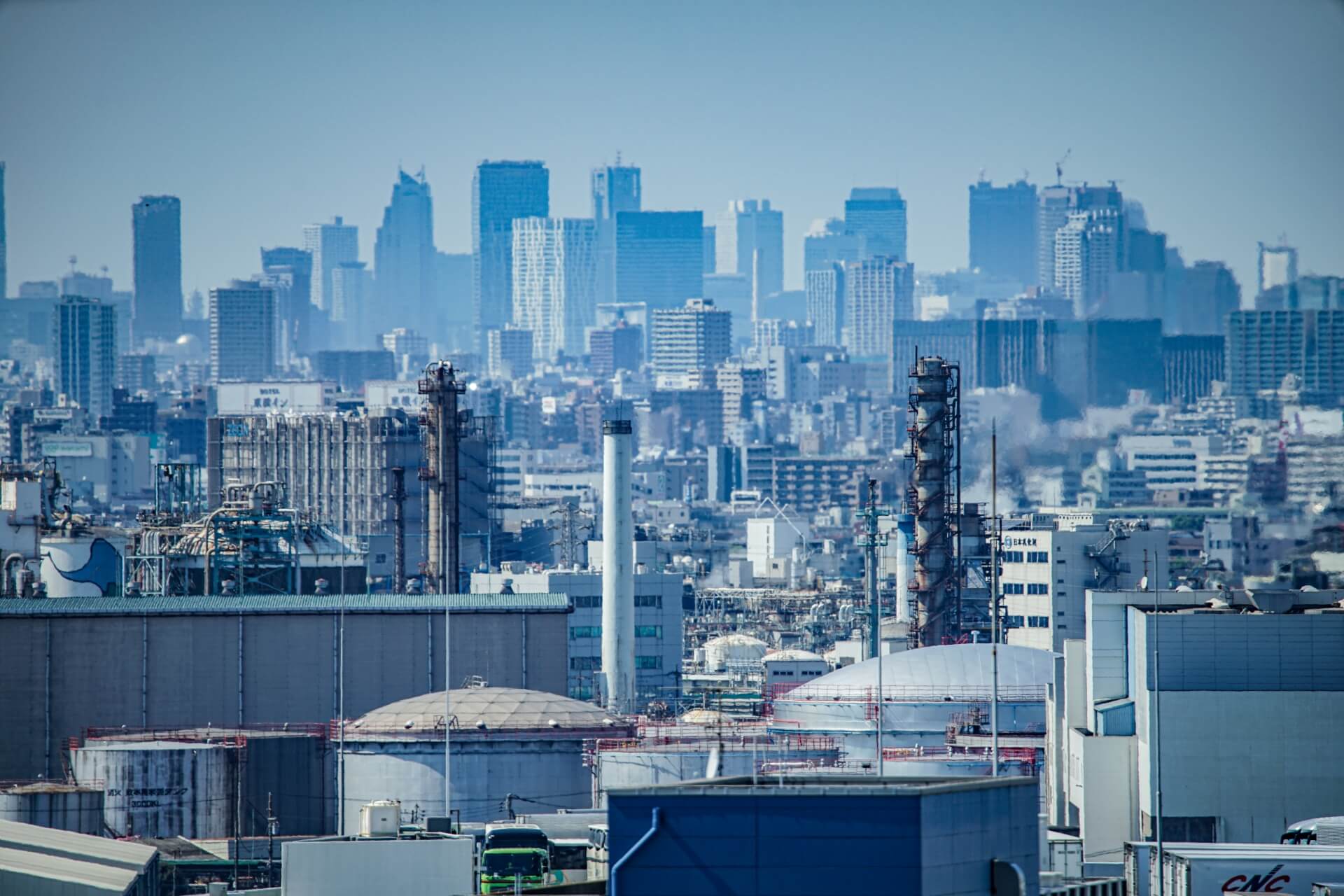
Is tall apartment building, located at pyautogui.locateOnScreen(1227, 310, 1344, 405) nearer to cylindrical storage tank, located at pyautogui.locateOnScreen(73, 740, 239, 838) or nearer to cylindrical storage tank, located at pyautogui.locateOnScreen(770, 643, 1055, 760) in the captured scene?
cylindrical storage tank, located at pyautogui.locateOnScreen(770, 643, 1055, 760)

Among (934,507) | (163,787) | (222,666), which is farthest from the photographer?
(934,507)

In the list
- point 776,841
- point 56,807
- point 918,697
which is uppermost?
point 776,841

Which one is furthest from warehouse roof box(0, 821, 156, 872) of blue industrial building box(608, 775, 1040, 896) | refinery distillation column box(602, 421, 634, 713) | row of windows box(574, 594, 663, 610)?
row of windows box(574, 594, 663, 610)

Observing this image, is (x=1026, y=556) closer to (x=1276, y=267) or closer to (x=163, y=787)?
(x=163, y=787)

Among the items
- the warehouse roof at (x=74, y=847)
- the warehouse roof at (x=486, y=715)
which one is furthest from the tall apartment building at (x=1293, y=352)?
the warehouse roof at (x=74, y=847)

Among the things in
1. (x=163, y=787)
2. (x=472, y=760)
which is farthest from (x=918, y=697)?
(x=163, y=787)

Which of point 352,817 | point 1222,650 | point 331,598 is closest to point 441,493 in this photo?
point 331,598
